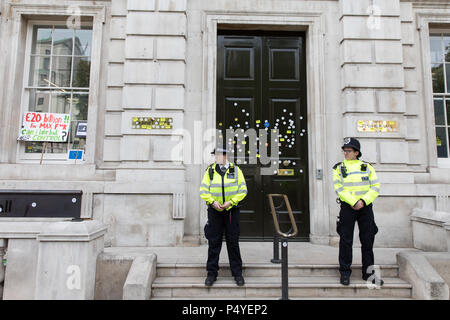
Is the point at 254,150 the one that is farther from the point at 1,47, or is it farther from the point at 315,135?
the point at 1,47

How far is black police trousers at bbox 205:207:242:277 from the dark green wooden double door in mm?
2326

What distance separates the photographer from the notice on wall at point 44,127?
21.0 ft

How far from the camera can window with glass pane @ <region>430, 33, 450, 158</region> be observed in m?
6.74

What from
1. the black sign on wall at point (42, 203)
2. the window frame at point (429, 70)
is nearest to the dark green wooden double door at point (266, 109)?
the window frame at point (429, 70)

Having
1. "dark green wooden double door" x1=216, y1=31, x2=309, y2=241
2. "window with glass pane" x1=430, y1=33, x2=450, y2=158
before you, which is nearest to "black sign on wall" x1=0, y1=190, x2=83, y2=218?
"dark green wooden double door" x1=216, y1=31, x2=309, y2=241

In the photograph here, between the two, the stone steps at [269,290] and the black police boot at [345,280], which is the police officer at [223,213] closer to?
the stone steps at [269,290]

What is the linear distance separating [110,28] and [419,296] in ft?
24.6

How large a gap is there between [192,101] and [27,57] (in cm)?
394

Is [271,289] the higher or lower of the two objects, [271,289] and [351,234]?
the lower


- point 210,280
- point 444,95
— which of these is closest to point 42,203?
point 210,280

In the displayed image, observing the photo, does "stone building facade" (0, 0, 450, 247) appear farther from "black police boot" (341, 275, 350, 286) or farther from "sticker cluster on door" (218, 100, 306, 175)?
"black police boot" (341, 275, 350, 286)

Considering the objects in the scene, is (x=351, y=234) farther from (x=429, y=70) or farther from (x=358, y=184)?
(x=429, y=70)

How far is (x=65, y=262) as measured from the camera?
3.73m

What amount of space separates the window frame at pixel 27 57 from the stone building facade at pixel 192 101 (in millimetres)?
23
